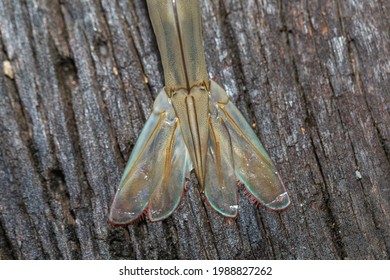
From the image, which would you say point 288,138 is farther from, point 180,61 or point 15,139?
point 15,139

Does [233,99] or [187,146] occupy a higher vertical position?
[233,99]

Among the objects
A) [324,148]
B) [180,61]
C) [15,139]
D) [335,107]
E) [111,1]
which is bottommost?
[324,148]

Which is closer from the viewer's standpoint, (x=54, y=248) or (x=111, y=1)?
(x=54, y=248)

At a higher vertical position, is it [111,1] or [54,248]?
[111,1]
